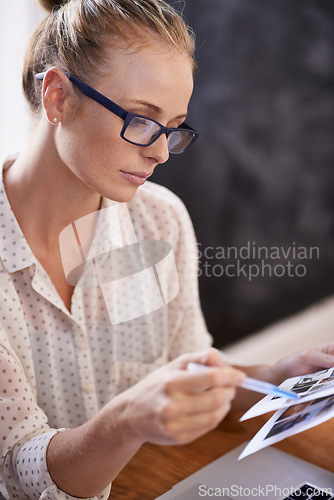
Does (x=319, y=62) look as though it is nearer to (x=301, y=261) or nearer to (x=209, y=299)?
(x=301, y=261)

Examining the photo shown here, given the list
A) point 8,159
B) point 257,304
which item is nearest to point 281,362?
point 8,159

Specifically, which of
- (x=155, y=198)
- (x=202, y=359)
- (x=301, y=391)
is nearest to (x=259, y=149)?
(x=155, y=198)

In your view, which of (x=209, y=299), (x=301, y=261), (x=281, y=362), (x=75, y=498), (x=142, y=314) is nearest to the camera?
(x=75, y=498)

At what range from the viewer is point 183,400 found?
59 cm

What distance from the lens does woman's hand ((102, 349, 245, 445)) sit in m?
0.58

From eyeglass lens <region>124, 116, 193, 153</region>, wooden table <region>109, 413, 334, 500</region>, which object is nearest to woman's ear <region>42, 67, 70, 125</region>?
eyeglass lens <region>124, 116, 193, 153</region>

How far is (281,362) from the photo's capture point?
1.02 metres

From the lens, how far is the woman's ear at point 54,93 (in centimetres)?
84

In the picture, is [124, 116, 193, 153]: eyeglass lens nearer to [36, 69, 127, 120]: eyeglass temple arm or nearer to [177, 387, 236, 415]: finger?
[36, 69, 127, 120]: eyeglass temple arm

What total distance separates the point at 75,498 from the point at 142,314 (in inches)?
16.9

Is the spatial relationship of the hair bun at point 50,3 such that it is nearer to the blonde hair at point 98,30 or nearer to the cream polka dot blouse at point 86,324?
the blonde hair at point 98,30

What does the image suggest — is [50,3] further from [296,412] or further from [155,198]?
[296,412]

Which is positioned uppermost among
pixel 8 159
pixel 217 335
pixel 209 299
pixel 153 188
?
pixel 8 159

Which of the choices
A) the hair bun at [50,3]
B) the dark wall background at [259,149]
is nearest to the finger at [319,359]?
the hair bun at [50,3]
